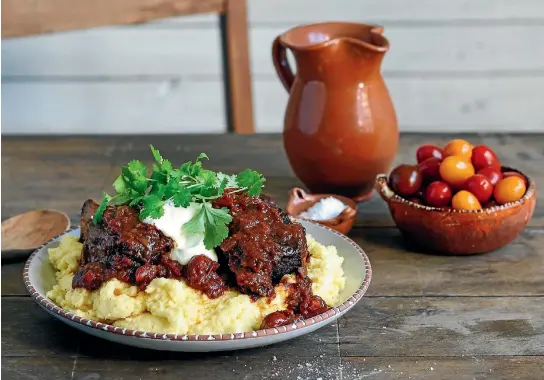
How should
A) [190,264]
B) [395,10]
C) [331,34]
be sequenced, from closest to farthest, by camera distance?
[190,264] → [331,34] → [395,10]

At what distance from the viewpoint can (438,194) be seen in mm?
1535

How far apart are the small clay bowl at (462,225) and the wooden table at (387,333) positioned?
0.10 ft

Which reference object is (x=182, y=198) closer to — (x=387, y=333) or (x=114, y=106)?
(x=387, y=333)

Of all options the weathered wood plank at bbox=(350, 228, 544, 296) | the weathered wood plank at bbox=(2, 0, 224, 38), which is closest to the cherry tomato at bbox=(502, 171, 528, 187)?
the weathered wood plank at bbox=(350, 228, 544, 296)

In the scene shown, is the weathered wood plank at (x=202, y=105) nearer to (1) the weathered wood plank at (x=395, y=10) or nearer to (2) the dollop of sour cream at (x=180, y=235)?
(1) the weathered wood plank at (x=395, y=10)

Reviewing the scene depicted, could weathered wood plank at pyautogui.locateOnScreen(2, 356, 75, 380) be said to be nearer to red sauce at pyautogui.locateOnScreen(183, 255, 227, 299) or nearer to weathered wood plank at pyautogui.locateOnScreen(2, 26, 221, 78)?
red sauce at pyautogui.locateOnScreen(183, 255, 227, 299)

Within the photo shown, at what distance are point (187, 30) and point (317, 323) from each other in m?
2.31

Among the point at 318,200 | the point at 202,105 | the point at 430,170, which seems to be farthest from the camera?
the point at 202,105

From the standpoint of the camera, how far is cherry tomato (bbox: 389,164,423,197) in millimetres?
1586

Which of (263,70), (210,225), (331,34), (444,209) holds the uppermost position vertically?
(331,34)

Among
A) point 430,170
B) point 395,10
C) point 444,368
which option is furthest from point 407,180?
point 395,10

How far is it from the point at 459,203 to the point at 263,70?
1.93m

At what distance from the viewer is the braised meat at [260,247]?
121 centimetres

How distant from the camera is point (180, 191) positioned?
1.25m
